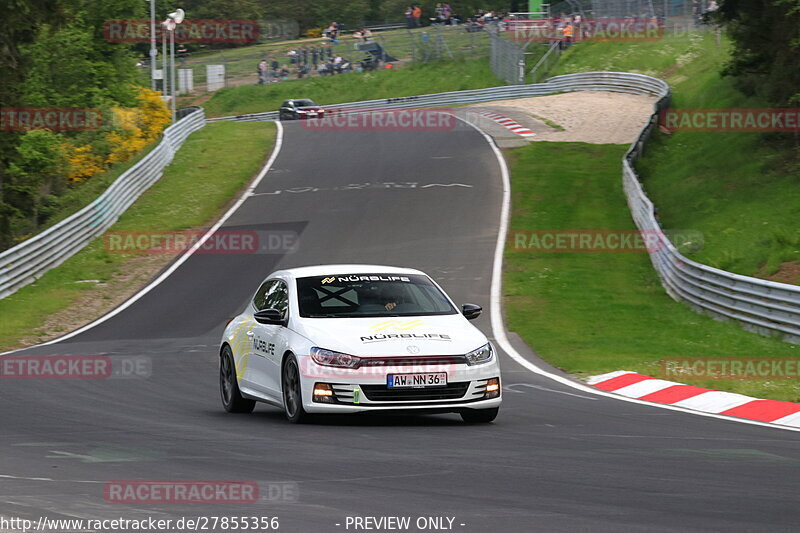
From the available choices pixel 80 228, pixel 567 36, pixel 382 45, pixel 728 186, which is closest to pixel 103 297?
pixel 80 228

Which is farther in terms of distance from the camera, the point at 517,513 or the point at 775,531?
the point at 517,513

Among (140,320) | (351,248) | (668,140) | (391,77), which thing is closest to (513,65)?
(391,77)

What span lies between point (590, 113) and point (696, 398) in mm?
41741

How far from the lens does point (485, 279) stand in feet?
89.6

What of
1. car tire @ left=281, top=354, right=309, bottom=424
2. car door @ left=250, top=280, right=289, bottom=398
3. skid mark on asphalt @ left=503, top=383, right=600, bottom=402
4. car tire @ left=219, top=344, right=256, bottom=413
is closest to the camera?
car tire @ left=281, top=354, right=309, bottom=424

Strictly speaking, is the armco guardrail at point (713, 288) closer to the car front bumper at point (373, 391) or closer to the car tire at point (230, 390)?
the car front bumper at point (373, 391)

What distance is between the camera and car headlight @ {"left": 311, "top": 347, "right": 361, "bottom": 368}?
1070 centimetres

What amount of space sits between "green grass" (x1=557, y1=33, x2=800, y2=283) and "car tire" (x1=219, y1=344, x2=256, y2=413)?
12.4 m

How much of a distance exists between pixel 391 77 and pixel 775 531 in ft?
236

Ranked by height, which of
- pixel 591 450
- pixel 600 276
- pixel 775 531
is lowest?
pixel 600 276

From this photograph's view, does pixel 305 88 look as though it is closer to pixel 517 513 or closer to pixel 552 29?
pixel 552 29

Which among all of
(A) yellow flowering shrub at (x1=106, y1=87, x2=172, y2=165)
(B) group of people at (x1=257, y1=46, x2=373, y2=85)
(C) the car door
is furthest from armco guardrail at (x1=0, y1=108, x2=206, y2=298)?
(B) group of people at (x1=257, y1=46, x2=373, y2=85)

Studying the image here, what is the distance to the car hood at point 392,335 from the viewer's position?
10773 millimetres

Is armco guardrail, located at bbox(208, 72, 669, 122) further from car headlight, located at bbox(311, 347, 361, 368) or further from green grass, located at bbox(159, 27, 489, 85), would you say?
car headlight, located at bbox(311, 347, 361, 368)
